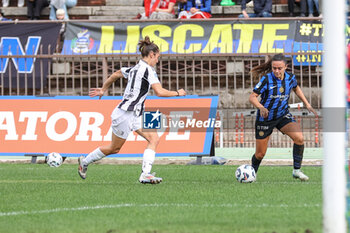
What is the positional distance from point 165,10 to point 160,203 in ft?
50.1

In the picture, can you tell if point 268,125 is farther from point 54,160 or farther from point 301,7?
point 301,7

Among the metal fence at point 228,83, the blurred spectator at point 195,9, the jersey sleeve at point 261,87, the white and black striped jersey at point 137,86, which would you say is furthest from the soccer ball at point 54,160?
the blurred spectator at point 195,9

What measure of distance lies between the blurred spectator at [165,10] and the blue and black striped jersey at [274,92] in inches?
460

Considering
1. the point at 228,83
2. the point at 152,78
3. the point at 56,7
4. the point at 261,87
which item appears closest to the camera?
the point at 152,78

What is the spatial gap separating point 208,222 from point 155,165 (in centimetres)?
925

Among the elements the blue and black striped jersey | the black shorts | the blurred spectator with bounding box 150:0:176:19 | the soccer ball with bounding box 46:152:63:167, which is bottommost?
the soccer ball with bounding box 46:152:63:167

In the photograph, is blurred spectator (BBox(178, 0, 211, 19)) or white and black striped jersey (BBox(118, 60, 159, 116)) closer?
white and black striped jersey (BBox(118, 60, 159, 116))

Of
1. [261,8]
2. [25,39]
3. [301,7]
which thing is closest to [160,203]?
[25,39]

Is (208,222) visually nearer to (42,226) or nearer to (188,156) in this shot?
(42,226)

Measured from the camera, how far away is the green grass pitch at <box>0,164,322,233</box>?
757cm

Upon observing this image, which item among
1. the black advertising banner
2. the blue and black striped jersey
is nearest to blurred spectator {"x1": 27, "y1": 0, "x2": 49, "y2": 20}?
the black advertising banner

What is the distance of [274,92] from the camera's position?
482 inches

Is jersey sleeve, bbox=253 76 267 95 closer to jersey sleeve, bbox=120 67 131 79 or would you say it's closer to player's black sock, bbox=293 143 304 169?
player's black sock, bbox=293 143 304 169

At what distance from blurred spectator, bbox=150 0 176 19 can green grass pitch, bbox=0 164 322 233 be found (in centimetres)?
992
